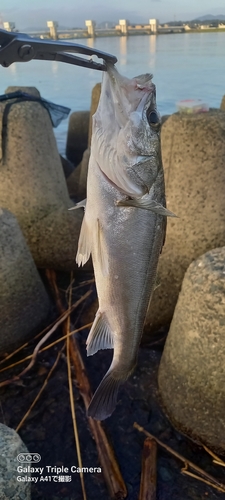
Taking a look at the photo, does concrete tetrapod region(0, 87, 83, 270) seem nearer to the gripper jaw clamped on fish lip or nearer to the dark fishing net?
the dark fishing net

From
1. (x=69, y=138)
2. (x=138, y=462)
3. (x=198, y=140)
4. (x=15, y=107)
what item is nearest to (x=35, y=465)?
(x=138, y=462)

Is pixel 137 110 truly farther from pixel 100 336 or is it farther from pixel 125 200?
pixel 100 336

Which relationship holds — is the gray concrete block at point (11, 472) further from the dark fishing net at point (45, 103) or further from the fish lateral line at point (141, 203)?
the dark fishing net at point (45, 103)

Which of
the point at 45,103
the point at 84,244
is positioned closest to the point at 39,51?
the point at 84,244

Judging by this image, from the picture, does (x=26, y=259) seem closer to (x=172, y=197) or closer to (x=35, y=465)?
(x=172, y=197)

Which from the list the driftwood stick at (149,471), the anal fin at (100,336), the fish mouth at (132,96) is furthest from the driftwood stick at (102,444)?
the fish mouth at (132,96)
